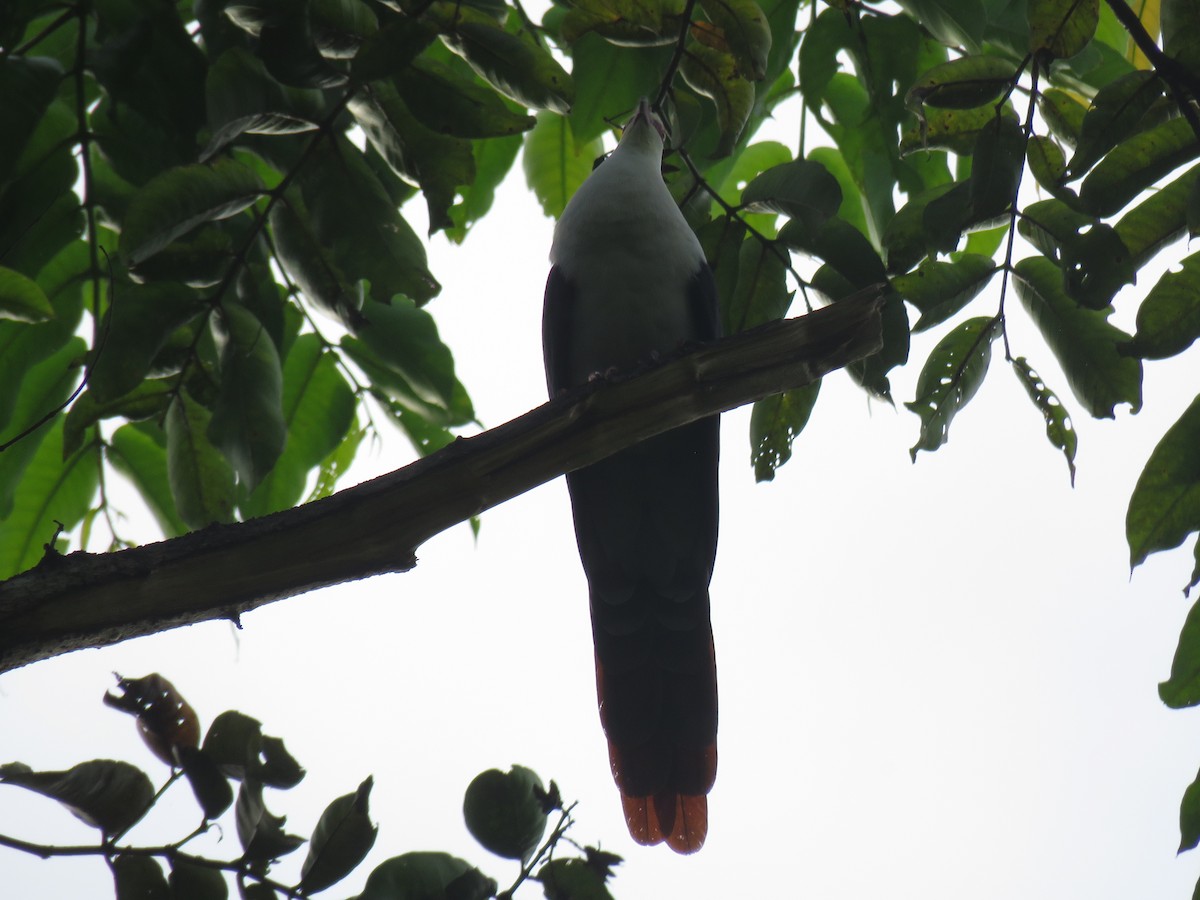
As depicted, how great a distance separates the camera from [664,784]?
3092 millimetres

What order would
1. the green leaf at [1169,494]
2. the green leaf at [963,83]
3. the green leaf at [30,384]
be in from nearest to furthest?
1. the green leaf at [1169,494]
2. the green leaf at [963,83]
3. the green leaf at [30,384]

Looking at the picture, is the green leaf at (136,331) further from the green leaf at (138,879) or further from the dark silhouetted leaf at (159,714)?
the green leaf at (138,879)

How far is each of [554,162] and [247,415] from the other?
4.72ft

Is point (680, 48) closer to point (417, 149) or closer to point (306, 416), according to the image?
point (417, 149)

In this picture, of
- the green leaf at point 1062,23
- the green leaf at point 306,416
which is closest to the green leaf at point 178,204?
the green leaf at point 306,416

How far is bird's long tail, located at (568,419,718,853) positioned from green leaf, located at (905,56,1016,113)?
131cm

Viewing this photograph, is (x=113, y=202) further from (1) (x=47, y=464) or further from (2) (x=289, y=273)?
(1) (x=47, y=464)

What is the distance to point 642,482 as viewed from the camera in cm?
354

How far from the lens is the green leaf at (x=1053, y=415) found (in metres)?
2.46

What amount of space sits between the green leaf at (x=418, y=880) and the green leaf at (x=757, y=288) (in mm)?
1480

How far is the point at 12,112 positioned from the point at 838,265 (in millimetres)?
1887

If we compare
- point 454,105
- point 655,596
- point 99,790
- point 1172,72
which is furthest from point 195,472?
point 1172,72

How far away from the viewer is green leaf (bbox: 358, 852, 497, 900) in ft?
5.60

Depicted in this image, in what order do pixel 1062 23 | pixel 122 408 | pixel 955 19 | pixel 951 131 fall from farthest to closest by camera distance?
1. pixel 122 408
2. pixel 951 131
3. pixel 955 19
4. pixel 1062 23
